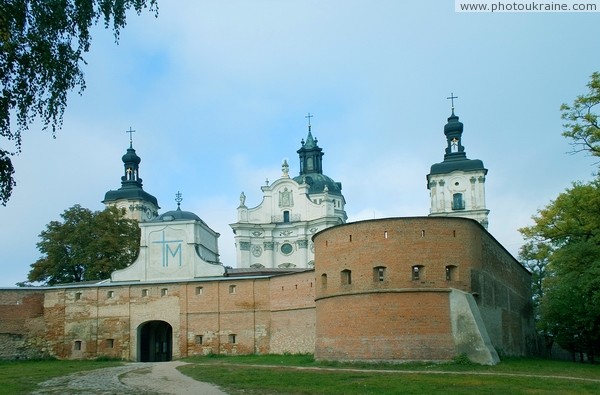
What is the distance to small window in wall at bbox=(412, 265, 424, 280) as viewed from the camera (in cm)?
2375

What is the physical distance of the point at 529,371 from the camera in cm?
2086

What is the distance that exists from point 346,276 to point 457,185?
42101 millimetres

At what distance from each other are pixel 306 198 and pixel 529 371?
43.7 meters

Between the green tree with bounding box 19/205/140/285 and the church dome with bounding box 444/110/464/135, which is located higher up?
the church dome with bounding box 444/110/464/135

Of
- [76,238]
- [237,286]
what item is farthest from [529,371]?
[76,238]

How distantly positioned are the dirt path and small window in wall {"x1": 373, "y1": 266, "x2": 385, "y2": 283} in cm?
710

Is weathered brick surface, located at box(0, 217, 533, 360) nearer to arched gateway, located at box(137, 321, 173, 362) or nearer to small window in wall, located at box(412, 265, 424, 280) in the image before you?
small window in wall, located at box(412, 265, 424, 280)

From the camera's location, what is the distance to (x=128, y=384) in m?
19.4

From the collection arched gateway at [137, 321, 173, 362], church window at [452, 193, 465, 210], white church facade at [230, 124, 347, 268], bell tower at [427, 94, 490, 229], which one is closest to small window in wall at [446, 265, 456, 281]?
arched gateway at [137, 321, 173, 362]

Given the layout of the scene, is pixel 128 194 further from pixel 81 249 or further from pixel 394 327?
pixel 394 327

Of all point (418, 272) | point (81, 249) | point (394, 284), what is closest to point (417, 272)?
point (418, 272)

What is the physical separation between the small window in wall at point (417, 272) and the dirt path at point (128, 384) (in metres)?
8.21

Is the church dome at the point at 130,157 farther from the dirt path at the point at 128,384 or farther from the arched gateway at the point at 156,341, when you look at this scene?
the dirt path at the point at 128,384

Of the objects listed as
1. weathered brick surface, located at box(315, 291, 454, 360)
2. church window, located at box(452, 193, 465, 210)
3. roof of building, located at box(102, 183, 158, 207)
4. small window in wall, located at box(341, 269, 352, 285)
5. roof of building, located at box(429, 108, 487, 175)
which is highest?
roof of building, located at box(429, 108, 487, 175)
